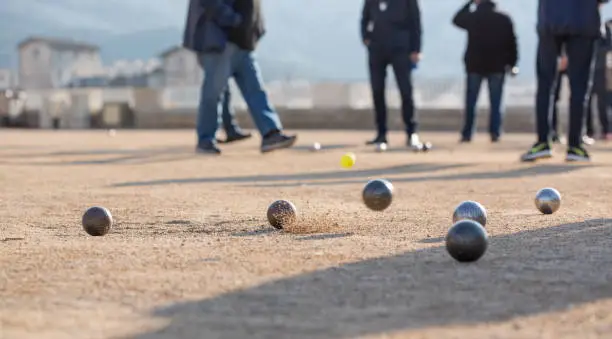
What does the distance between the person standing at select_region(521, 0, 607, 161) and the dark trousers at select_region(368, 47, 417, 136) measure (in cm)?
274

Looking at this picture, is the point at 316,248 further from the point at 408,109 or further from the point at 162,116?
the point at 162,116

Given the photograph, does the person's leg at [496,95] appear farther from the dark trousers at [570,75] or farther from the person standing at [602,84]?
the dark trousers at [570,75]

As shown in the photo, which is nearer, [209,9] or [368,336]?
[368,336]

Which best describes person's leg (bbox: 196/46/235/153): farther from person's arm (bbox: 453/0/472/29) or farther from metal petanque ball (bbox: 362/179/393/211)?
metal petanque ball (bbox: 362/179/393/211)

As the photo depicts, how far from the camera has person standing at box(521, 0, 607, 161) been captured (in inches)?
301

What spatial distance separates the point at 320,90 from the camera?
26797 millimetres

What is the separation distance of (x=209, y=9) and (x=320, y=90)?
18075mm

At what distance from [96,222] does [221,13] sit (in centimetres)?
503

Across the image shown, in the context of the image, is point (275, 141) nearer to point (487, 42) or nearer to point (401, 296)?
point (487, 42)

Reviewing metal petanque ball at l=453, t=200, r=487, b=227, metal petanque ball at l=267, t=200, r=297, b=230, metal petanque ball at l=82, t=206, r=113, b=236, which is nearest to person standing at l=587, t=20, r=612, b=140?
metal petanque ball at l=453, t=200, r=487, b=227

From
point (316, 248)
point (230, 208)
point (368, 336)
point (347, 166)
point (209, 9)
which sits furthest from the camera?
point (209, 9)

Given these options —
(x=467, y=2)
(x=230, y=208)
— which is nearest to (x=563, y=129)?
(x=467, y=2)

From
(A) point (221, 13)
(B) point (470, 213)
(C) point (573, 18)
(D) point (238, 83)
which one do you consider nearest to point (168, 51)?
(D) point (238, 83)

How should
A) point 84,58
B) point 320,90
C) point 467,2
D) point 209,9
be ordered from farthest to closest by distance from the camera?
point 84,58, point 320,90, point 467,2, point 209,9
